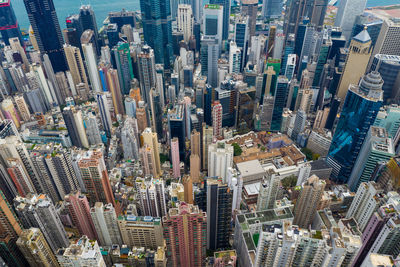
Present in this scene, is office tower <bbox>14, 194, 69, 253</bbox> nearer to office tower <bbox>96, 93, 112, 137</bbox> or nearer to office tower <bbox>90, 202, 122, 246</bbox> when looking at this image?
office tower <bbox>90, 202, 122, 246</bbox>

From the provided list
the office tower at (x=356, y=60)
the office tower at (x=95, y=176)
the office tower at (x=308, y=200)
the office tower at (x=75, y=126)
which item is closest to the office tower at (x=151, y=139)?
the office tower at (x=95, y=176)

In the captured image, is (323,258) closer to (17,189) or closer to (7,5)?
(17,189)

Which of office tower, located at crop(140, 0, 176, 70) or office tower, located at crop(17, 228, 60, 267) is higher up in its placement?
office tower, located at crop(140, 0, 176, 70)

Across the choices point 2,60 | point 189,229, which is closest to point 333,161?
point 189,229

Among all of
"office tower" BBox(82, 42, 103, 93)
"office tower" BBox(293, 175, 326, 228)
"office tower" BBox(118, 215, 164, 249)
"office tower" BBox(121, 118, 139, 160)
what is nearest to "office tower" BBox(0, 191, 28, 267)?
"office tower" BBox(118, 215, 164, 249)

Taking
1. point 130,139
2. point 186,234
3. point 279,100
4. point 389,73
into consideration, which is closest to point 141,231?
point 186,234

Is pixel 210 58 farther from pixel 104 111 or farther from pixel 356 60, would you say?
pixel 356 60
